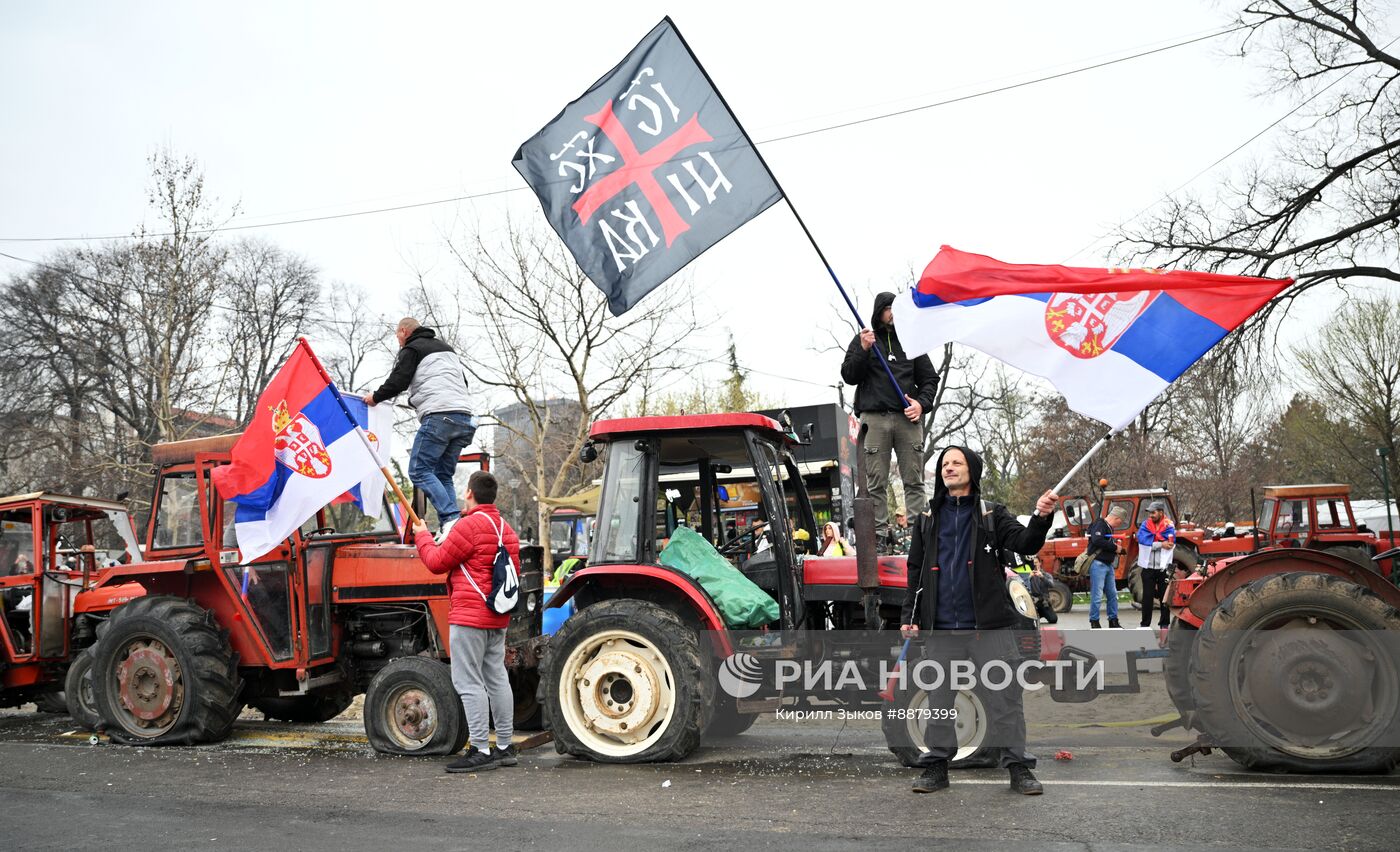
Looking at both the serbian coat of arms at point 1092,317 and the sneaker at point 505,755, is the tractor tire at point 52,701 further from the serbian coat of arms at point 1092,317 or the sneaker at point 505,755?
the serbian coat of arms at point 1092,317

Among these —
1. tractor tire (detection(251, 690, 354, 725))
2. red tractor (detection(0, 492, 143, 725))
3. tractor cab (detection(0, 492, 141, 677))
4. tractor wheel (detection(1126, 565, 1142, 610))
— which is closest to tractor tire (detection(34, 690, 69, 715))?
red tractor (detection(0, 492, 143, 725))

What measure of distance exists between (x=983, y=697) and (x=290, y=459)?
5033 millimetres

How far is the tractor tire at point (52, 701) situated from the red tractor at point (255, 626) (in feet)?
6.08

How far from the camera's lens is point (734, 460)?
7707 mm

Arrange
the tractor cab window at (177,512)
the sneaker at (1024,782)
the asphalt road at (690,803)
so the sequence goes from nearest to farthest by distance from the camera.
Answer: the asphalt road at (690,803), the sneaker at (1024,782), the tractor cab window at (177,512)

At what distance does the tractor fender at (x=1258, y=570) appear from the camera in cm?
629

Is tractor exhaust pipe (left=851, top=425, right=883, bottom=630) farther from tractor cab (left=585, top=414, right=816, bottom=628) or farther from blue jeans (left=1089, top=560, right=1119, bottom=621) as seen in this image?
blue jeans (left=1089, top=560, right=1119, bottom=621)

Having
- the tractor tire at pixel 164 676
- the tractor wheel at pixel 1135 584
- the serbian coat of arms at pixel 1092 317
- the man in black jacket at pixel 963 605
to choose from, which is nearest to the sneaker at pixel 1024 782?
the man in black jacket at pixel 963 605

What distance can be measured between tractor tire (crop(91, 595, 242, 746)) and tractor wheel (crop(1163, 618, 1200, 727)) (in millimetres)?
6553

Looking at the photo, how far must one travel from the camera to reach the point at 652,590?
24.2 ft

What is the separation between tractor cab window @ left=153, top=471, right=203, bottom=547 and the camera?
29.3ft

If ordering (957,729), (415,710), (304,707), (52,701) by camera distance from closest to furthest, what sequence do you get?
(957,729) → (415,710) → (304,707) → (52,701)

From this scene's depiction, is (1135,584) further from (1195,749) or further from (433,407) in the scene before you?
(433,407)

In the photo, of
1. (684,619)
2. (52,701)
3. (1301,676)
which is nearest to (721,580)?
(684,619)
